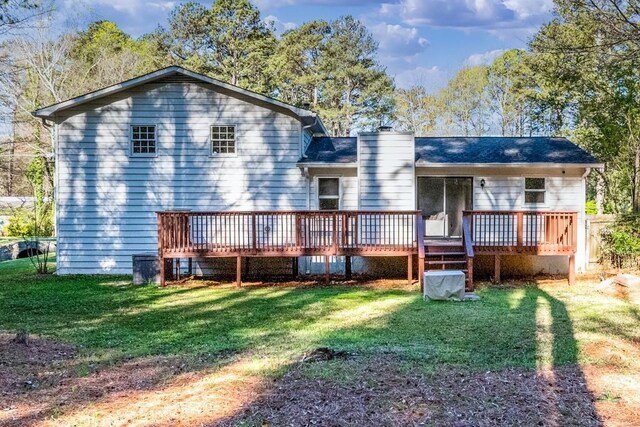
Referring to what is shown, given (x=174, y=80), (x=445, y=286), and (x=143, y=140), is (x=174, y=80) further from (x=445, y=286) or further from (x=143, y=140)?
(x=445, y=286)

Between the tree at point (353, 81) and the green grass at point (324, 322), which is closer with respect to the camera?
the green grass at point (324, 322)

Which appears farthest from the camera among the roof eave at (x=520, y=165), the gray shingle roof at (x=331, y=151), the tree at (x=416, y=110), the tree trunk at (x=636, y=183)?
the tree at (x=416, y=110)

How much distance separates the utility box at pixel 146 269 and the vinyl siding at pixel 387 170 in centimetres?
517

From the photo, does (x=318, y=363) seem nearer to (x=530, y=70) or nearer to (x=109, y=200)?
(x=109, y=200)

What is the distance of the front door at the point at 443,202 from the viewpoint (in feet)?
46.5

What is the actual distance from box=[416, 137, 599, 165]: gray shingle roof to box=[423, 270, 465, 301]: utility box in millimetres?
3975

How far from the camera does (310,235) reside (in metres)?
12.2

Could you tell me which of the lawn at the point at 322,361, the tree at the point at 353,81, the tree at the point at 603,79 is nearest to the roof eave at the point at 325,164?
the lawn at the point at 322,361

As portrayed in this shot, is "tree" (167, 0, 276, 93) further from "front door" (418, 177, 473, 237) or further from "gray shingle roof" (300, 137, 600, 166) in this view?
"front door" (418, 177, 473, 237)

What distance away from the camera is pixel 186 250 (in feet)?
39.7

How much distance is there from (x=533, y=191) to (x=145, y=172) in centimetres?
979

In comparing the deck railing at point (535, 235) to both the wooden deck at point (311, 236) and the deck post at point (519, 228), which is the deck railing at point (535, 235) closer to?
the deck post at point (519, 228)

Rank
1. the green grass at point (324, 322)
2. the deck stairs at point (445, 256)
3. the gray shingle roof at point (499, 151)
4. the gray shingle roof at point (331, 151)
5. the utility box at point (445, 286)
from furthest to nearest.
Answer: the gray shingle roof at point (331, 151) < the gray shingle roof at point (499, 151) < the deck stairs at point (445, 256) < the utility box at point (445, 286) < the green grass at point (324, 322)

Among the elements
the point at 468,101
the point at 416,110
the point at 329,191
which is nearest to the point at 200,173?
the point at 329,191
